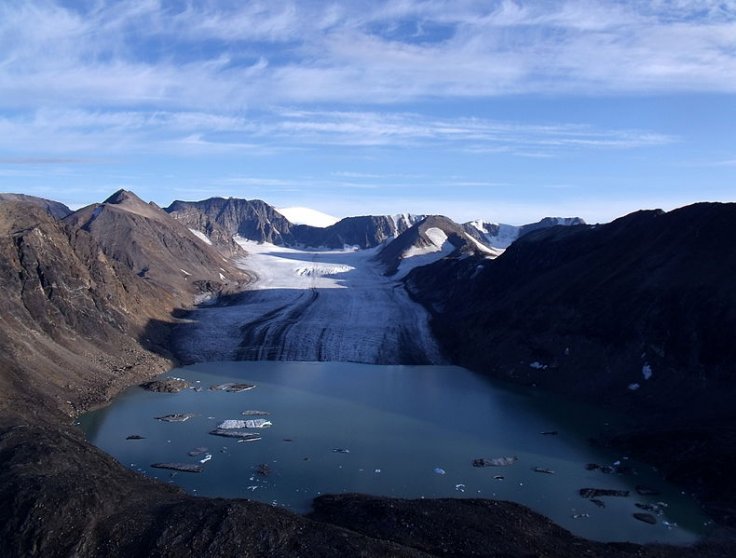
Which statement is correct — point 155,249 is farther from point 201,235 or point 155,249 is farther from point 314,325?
point 201,235

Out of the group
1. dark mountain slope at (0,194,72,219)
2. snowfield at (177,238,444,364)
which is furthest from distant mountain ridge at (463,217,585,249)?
dark mountain slope at (0,194,72,219)

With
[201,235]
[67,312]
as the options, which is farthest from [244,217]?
[67,312]

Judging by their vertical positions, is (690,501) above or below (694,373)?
below

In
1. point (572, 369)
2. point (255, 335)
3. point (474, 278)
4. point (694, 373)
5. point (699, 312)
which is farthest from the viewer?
point (474, 278)

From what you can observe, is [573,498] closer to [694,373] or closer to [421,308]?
[694,373]

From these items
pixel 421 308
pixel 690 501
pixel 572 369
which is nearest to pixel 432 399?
pixel 572 369

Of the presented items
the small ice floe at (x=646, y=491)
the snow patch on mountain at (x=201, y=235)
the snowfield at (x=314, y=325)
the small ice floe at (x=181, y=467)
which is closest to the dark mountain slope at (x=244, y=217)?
the snow patch on mountain at (x=201, y=235)
